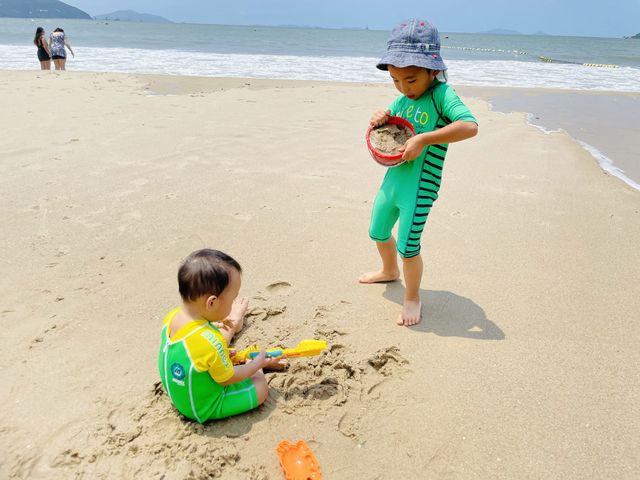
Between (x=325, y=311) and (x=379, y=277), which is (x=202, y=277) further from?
(x=379, y=277)

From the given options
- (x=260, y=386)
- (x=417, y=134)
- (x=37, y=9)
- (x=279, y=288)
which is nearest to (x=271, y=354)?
(x=260, y=386)

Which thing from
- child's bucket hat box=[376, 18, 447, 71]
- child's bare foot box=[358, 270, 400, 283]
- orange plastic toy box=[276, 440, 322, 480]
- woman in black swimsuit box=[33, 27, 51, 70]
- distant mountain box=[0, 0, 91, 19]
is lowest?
orange plastic toy box=[276, 440, 322, 480]

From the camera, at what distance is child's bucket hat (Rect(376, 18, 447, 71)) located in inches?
86.7

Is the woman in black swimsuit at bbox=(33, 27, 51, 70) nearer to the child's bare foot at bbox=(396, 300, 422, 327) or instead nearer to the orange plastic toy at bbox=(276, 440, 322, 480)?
the child's bare foot at bbox=(396, 300, 422, 327)

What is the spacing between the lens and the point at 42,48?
1214 centimetres

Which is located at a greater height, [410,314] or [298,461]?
[410,314]

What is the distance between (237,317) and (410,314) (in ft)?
2.78

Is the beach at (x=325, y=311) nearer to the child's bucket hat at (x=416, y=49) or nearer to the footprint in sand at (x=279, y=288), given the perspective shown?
the footprint in sand at (x=279, y=288)

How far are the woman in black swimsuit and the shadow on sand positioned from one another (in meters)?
12.4

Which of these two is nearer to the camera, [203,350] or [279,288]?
[203,350]

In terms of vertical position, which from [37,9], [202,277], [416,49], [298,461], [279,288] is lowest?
[298,461]

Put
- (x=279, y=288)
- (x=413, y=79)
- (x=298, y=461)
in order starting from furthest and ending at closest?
(x=279, y=288)
(x=413, y=79)
(x=298, y=461)

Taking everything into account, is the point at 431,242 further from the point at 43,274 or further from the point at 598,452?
the point at 43,274

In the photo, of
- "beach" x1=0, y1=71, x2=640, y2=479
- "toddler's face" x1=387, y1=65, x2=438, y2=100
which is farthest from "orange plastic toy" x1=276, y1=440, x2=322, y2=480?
"toddler's face" x1=387, y1=65, x2=438, y2=100
